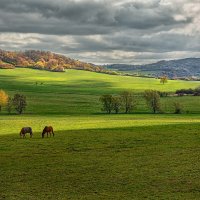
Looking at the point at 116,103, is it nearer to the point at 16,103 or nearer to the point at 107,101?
the point at 107,101

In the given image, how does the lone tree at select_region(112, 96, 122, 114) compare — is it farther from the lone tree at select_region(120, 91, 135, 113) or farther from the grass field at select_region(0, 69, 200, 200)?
the grass field at select_region(0, 69, 200, 200)

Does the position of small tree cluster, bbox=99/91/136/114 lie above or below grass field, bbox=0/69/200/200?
above

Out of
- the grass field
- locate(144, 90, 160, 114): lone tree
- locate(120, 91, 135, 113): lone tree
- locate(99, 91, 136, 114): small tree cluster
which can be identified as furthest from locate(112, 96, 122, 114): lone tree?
the grass field

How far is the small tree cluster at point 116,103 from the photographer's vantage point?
126 meters

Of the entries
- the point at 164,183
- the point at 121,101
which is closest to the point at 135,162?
the point at 164,183

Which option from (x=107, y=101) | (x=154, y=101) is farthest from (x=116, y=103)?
(x=154, y=101)

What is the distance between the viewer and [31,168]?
3066cm

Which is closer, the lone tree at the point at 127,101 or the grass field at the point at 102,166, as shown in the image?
the grass field at the point at 102,166

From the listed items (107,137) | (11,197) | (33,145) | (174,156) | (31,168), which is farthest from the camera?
(107,137)

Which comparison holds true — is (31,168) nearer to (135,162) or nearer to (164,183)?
(135,162)

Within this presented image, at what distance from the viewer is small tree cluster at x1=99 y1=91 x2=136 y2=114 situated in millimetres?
125500

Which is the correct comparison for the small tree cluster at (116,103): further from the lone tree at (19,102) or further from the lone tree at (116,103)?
the lone tree at (19,102)

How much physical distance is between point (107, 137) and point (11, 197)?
27728 millimetres

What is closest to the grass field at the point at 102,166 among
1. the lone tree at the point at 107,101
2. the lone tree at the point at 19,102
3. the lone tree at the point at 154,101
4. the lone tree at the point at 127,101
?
the lone tree at the point at 107,101
